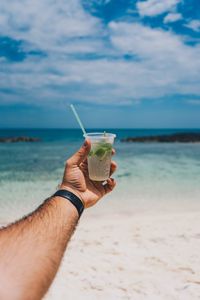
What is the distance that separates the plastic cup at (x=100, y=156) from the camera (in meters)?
2.78

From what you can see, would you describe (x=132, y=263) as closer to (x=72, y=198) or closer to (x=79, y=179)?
(x=79, y=179)

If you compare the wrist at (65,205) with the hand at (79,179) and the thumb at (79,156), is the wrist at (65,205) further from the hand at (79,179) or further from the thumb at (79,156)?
the thumb at (79,156)

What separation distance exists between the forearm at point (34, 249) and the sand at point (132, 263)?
264cm

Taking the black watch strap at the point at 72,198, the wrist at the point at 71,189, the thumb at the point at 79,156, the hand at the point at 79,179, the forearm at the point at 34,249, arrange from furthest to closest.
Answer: the thumb at the point at 79,156 → the hand at the point at 79,179 → the wrist at the point at 71,189 → the black watch strap at the point at 72,198 → the forearm at the point at 34,249

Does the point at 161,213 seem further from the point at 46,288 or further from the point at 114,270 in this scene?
the point at 46,288

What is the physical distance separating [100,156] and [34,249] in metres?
1.36

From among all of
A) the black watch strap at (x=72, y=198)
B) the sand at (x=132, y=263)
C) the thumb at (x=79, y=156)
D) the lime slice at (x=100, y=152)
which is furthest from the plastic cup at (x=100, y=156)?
the sand at (x=132, y=263)

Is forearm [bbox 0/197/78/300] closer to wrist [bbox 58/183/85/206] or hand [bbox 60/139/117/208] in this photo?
wrist [bbox 58/183/85/206]

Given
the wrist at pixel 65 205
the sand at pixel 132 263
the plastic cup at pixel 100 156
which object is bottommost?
the sand at pixel 132 263

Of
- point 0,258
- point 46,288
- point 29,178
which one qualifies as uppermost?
point 0,258

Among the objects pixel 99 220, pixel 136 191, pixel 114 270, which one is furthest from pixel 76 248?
pixel 136 191

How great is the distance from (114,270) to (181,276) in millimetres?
824

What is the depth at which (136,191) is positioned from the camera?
1170 cm

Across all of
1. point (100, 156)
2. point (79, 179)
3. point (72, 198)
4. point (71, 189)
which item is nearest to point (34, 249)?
point (72, 198)
